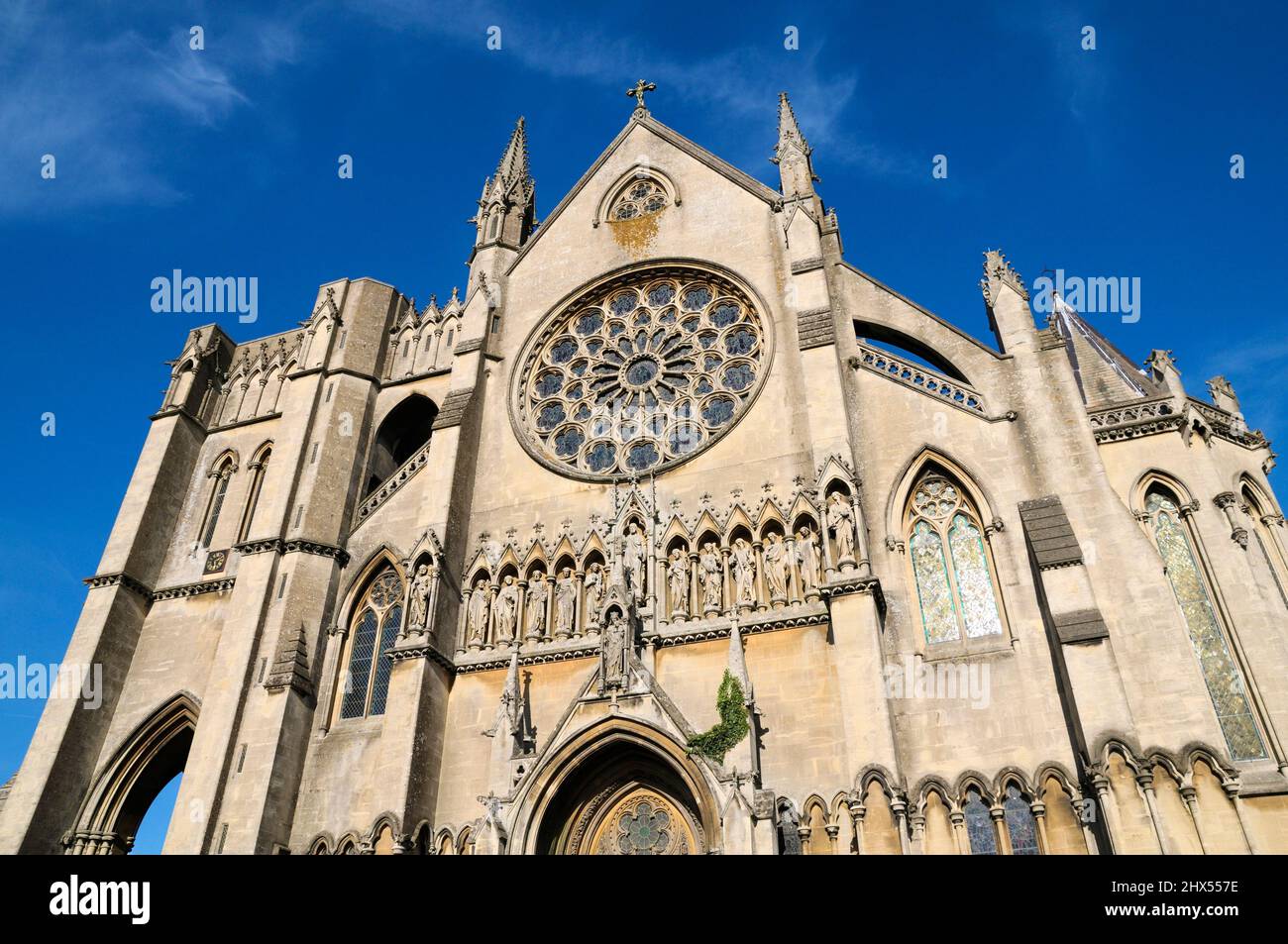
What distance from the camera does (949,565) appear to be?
15.7 metres

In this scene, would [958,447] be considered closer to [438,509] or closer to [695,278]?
[695,278]

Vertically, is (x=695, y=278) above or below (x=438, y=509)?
above

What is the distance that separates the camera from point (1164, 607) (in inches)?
535

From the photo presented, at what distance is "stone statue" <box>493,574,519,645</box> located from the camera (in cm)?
1717

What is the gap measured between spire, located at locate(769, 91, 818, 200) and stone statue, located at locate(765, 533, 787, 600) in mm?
8580

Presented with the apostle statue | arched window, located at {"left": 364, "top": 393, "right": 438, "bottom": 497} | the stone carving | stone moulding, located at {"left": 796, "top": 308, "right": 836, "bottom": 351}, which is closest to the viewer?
the stone carving

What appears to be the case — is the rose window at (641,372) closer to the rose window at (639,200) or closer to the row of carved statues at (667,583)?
the rose window at (639,200)

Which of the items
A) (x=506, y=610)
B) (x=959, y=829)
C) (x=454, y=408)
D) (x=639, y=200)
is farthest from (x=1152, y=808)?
(x=639, y=200)

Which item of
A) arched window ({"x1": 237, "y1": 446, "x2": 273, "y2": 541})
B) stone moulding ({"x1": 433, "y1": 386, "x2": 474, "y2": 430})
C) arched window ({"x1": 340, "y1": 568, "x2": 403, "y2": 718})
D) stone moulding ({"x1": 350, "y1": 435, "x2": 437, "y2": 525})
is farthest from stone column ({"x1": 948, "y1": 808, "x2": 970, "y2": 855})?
arched window ({"x1": 237, "y1": 446, "x2": 273, "y2": 541})

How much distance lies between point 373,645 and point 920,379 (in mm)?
12267

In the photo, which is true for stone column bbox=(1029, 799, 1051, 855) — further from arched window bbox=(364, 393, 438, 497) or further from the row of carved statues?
arched window bbox=(364, 393, 438, 497)

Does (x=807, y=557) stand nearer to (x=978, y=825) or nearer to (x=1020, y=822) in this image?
(x=978, y=825)
